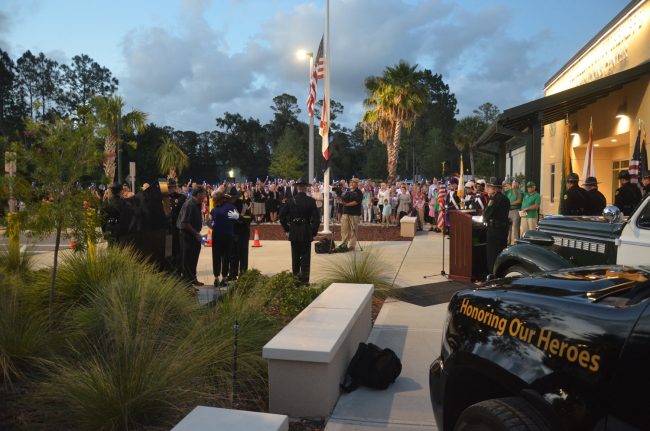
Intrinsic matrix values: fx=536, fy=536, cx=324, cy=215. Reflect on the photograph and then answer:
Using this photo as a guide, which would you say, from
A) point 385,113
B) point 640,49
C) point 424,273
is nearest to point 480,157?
point 385,113

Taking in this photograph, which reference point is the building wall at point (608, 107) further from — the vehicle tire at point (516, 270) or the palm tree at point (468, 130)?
the palm tree at point (468, 130)

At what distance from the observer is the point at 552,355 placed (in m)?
2.06

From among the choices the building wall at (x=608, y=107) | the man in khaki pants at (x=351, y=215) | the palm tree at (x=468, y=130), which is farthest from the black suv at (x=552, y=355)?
the palm tree at (x=468, y=130)

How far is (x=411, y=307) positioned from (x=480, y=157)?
6725 cm

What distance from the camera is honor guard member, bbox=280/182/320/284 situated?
920 cm

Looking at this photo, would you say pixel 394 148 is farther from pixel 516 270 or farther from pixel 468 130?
pixel 468 130

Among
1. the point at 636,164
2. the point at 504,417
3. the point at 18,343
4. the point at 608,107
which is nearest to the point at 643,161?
the point at 636,164

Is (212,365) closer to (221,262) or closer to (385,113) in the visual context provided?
(221,262)

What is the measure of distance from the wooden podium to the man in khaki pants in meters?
3.87

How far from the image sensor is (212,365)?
427cm

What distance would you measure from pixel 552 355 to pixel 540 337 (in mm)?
96

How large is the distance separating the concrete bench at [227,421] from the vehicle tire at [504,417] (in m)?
1.16

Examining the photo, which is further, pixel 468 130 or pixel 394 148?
pixel 468 130

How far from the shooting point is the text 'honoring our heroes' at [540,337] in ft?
6.31
